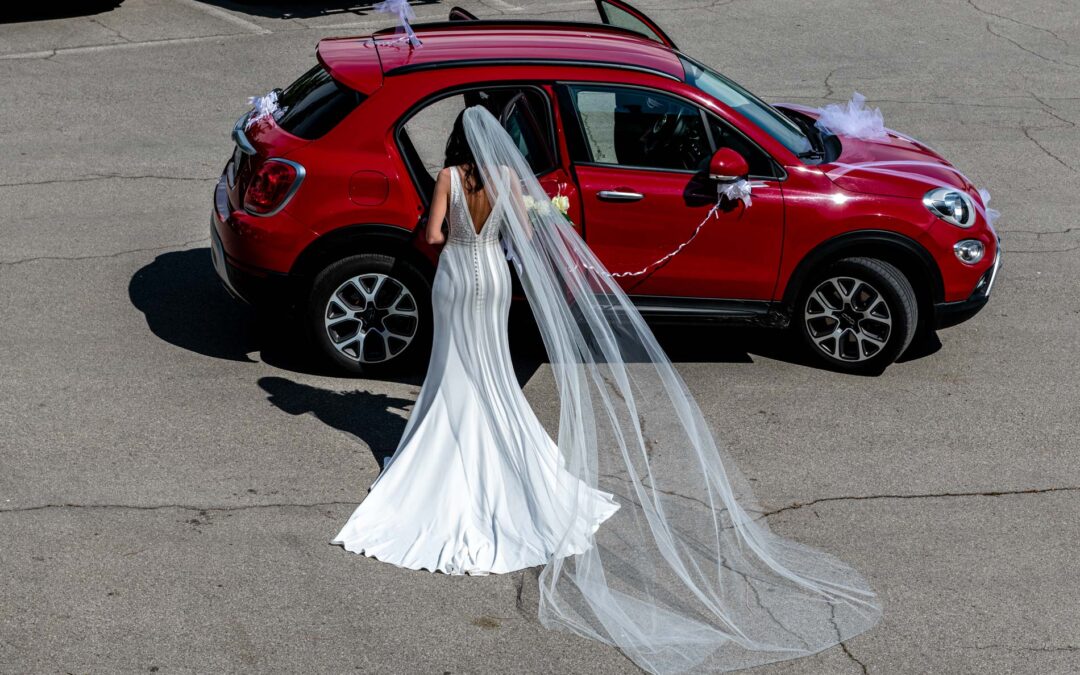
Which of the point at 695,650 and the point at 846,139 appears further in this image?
the point at 846,139

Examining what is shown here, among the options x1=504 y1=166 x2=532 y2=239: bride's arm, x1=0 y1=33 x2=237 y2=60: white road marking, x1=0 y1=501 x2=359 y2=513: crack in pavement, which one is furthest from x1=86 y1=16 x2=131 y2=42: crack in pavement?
x1=504 y1=166 x2=532 y2=239: bride's arm

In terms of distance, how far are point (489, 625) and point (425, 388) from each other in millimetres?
1393

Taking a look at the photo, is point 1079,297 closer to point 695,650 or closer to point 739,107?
point 739,107


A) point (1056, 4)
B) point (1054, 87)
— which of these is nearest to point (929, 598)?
point (1054, 87)

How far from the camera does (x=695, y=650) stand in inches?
194

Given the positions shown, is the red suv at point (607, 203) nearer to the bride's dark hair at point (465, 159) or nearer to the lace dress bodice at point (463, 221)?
the lace dress bodice at point (463, 221)

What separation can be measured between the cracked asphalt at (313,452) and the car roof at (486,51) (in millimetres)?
1776

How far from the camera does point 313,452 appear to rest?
6379 millimetres

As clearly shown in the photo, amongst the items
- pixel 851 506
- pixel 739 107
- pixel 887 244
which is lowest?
pixel 851 506

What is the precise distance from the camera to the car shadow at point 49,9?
14.9m

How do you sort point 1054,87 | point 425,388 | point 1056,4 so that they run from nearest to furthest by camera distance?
point 425,388 → point 1054,87 → point 1056,4

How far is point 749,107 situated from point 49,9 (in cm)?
1106

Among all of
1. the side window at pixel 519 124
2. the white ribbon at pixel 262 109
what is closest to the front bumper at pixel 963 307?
the side window at pixel 519 124

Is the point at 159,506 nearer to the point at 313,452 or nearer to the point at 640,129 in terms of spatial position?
the point at 313,452
